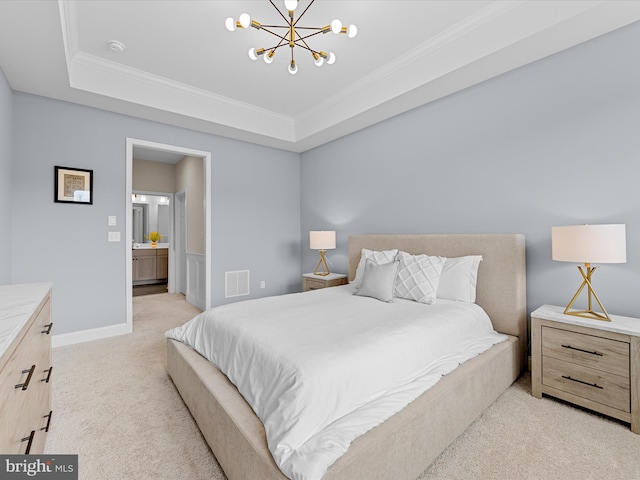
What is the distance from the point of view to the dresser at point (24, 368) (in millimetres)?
900

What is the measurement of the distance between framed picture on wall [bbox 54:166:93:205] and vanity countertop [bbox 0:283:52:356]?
6.31 ft

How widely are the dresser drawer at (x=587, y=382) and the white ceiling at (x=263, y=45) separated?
2.32 m

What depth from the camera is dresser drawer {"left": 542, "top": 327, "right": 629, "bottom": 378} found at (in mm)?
1827

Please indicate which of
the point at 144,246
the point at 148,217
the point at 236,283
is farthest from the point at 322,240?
the point at 148,217

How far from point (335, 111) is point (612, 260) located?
3.10 metres

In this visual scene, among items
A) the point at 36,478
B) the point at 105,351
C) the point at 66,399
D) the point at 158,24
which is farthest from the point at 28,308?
the point at 158,24

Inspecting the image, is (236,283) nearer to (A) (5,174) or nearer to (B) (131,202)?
(B) (131,202)

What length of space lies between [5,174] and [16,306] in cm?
231

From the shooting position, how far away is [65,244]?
3.25m

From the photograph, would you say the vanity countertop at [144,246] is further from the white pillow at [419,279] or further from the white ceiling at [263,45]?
the white pillow at [419,279]

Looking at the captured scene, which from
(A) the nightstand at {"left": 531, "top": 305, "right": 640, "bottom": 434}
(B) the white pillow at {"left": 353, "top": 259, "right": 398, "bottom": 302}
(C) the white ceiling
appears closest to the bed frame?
(A) the nightstand at {"left": 531, "top": 305, "right": 640, "bottom": 434}

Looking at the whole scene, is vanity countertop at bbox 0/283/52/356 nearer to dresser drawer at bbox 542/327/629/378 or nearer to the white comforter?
the white comforter

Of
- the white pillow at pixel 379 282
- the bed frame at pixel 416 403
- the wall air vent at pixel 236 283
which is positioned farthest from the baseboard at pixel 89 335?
the white pillow at pixel 379 282

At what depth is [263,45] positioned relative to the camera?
2.81m
